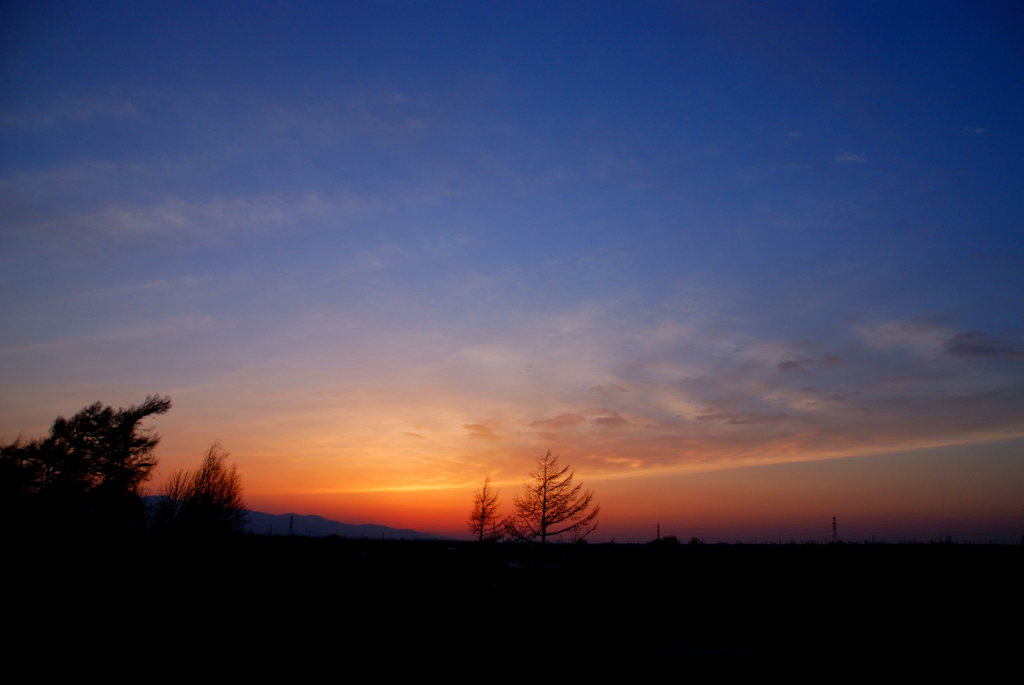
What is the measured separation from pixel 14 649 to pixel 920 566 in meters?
48.4

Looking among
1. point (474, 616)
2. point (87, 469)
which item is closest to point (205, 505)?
point (87, 469)

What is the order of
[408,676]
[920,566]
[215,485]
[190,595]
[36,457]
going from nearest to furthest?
[408,676] < [190,595] < [36,457] < [920,566] < [215,485]

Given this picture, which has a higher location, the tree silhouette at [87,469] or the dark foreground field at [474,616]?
the tree silhouette at [87,469]

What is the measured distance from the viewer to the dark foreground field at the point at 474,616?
41.7ft

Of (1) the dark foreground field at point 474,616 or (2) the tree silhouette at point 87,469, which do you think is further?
(2) the tree silhouette at point 87,469

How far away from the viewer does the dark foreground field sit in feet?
41.7

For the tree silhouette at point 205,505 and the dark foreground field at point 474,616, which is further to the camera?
the tree silhouette at point 205,505

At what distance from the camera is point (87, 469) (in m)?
31.3

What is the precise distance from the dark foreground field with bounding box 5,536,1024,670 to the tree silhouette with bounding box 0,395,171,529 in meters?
5.73

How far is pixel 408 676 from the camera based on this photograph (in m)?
10.7

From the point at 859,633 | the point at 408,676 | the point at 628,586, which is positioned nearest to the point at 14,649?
the point at 408,676

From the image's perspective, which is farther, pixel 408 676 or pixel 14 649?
pixel 14 649

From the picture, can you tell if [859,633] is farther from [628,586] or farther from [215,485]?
[215,485]

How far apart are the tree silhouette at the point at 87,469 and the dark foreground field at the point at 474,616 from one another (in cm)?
573
